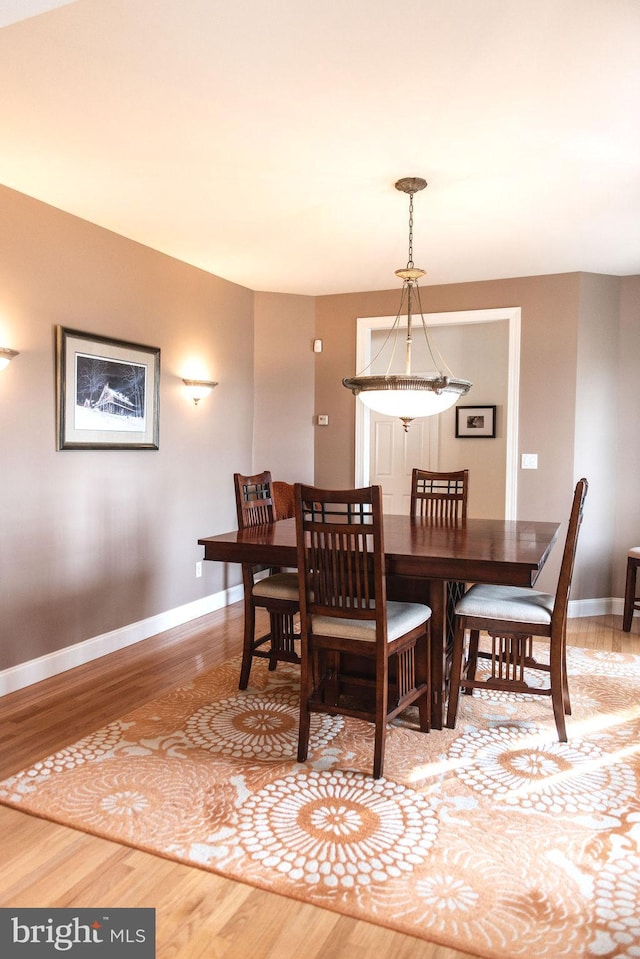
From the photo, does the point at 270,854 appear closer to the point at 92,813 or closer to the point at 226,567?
the point at 92,813

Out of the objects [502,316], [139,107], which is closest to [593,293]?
[502,316]

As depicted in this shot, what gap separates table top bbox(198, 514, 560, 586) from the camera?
249 cm

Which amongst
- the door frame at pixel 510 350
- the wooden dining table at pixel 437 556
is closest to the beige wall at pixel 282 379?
the door frame at pixel 510 350

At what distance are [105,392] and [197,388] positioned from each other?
2.72ft

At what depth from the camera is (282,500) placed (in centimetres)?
509

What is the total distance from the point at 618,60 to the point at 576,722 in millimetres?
2582

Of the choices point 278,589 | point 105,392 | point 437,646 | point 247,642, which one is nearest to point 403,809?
point 437,646

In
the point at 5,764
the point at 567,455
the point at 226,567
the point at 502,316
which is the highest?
the point at 502,316

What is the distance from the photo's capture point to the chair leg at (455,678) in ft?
9.16

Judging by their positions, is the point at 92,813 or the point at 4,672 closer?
the point at 92,813

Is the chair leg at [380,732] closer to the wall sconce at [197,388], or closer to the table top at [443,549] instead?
the table top at [443,549]

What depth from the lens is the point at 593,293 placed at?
4.76 m

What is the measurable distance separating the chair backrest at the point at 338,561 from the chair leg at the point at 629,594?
8.73 feet

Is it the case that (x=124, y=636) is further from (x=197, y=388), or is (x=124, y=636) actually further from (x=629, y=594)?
(x=629, y=594)
